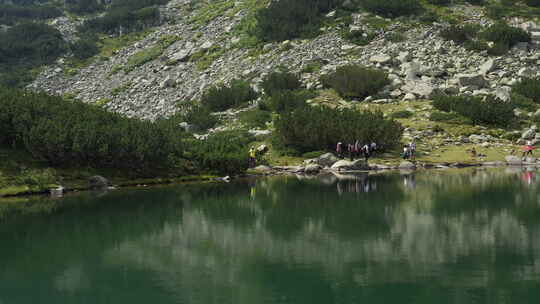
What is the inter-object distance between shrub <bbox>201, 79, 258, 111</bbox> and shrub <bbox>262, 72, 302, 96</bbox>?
1749 mm

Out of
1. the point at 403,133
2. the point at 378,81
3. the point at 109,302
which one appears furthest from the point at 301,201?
the point at 378,81

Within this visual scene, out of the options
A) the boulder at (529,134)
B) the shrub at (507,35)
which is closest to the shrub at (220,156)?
the boulder at (529,134)

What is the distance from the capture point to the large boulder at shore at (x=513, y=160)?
37844 millimetres

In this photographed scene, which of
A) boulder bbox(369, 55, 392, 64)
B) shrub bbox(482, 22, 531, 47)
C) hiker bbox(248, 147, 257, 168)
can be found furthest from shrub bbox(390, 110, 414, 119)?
shrub bbox(482, 22, 531, 47)

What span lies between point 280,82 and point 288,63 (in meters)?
7.55

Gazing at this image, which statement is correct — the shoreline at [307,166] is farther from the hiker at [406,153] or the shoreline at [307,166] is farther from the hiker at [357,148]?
the hiker at [357,148]

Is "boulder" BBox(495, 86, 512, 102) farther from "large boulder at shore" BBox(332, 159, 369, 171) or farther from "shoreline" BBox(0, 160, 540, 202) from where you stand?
"large boulder at shore" BBox(332, 159, 369, 171)

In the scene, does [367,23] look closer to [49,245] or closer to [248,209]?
[248,209]

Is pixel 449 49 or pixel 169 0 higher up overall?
pixel 169 0

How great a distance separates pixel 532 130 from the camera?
42.1 metres

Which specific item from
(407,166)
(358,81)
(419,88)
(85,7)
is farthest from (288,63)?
(85,7)

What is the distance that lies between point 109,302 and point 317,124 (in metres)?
31.2

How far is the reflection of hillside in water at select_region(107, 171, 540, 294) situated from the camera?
468 inches

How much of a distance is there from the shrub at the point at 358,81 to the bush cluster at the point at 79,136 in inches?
873
